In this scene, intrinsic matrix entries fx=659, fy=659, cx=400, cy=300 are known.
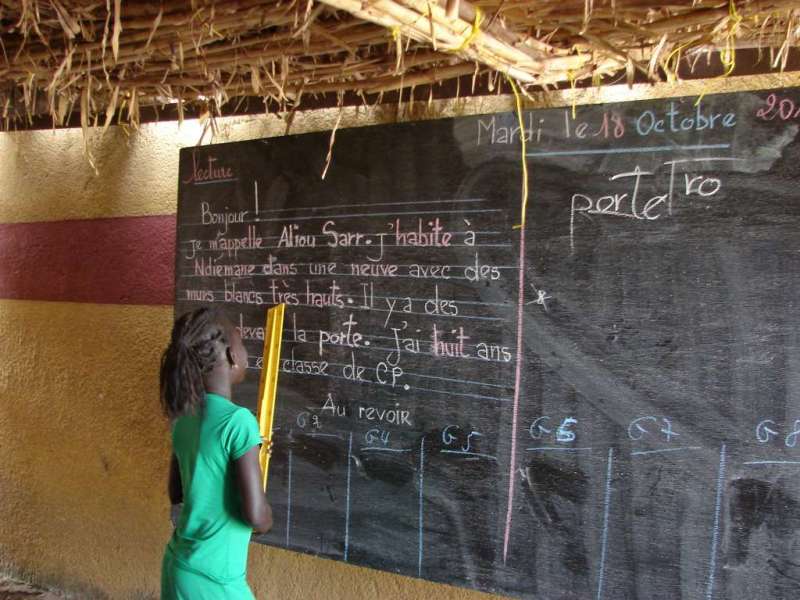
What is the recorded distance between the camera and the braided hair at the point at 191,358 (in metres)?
1.94

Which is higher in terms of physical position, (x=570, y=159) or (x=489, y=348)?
(x=570, y=159)

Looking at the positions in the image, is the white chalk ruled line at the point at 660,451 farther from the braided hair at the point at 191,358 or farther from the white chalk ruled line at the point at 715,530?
the braided hair at the point at 191,358

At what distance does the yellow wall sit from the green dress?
3.77ft

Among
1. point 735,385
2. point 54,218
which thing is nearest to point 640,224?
point 735,385

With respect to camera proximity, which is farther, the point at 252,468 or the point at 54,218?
the point at 54,218

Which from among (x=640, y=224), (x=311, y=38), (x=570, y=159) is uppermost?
(x=311, y=38)

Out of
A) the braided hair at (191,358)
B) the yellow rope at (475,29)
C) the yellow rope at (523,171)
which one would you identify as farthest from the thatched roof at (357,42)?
the braided hair at (191,358)

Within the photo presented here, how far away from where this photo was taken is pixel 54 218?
376 centimetres

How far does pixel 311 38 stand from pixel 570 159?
3.00 feet

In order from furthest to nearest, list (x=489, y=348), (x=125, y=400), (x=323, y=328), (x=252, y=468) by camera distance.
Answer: (x=125, y=400) → (x=323, y=328) → (x=489, y=348) → (x=252, y=468)

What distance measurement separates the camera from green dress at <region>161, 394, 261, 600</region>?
188 centimetres

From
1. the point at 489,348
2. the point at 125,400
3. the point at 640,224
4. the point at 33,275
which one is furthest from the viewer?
the point at 33,275

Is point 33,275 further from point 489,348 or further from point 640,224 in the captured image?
point 640,224

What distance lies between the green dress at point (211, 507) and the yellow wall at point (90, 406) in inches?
45.2
